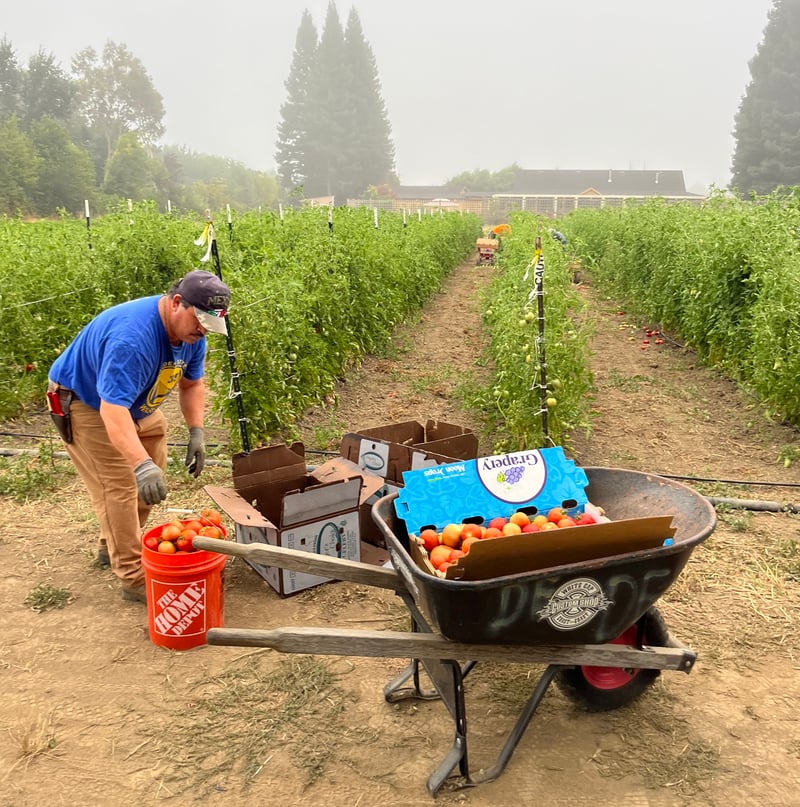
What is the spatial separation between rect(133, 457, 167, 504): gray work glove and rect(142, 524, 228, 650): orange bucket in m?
0.43

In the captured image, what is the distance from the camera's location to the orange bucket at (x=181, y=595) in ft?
11.2

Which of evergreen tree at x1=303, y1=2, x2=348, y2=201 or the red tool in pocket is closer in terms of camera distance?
the red tool in pocket

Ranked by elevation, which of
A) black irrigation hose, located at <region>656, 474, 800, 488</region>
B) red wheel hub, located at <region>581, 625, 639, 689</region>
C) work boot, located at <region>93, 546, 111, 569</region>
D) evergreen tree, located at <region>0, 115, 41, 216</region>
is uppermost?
evergreen tree, located at <region>0, 115, 41, 216</region>

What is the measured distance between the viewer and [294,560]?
2.61 m

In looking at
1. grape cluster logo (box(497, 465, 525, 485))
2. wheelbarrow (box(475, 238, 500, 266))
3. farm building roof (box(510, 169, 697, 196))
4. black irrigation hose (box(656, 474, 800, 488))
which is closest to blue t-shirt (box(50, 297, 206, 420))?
grape cluster logo (box(497, 465, 525, 485))

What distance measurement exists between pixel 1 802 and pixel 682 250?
9832mm

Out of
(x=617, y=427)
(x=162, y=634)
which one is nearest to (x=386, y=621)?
(x=162, y=634)

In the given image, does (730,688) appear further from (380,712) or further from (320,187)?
(320,187)

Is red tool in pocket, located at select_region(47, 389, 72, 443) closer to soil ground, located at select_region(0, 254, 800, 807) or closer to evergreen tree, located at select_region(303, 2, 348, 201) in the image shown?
soil ground, located at select_region(0, 254, 800, 807)

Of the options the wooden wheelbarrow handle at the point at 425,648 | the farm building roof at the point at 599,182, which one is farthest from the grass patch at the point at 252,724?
the farm building roof at the point at 599,182

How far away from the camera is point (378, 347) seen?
9805 millimetres

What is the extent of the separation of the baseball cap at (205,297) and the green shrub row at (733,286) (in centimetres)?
500

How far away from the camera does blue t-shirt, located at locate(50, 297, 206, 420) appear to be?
3.21 m

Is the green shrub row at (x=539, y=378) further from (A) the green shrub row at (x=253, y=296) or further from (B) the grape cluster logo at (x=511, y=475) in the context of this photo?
(B) the grape cluster logo at (x=511, y=475)
